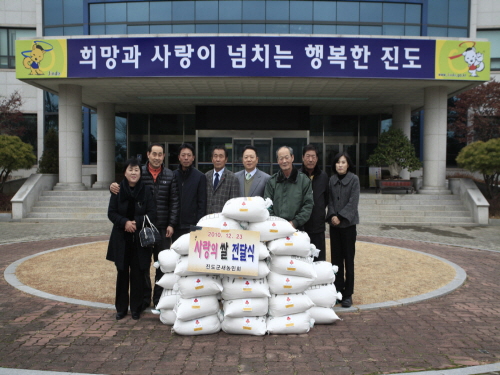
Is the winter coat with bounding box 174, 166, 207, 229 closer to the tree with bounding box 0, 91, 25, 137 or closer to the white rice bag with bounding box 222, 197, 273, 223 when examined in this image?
the white rice bag with bounding box 222, 197, 273, 223

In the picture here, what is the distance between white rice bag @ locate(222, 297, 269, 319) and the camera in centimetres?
435

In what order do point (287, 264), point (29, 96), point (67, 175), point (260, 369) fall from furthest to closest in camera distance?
1. point (29, 96)
2. point (67, 175)
3. point (287, 264)
4. point (260, 369)

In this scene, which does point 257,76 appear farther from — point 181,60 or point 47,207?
point 47,207

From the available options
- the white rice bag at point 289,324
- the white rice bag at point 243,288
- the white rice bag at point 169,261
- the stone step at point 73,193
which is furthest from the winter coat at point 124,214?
the stone step at point 73,193

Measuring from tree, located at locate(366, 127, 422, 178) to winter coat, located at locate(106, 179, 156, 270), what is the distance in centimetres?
1557

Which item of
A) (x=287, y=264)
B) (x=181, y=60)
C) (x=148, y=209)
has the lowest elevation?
(x=287, y=264)

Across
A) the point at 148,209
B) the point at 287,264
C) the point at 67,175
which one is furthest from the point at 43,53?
the point at 287,264

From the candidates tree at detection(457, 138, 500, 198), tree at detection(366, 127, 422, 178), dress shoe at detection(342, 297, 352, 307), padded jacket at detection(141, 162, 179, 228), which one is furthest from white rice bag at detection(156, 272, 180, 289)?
tree at detection(366, 127, 422, 178)

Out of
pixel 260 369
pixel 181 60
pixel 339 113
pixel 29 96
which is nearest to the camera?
pixel 260 369

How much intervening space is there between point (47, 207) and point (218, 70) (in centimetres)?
804

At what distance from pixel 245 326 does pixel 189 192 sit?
6.02 ft

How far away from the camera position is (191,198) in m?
5.30

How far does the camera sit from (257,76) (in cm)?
1518

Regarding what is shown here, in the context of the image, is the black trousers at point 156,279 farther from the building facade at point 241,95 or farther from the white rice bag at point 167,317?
the building facade at point 241,95
